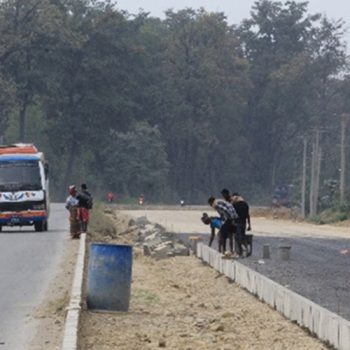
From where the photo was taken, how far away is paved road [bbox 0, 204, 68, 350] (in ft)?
61.8

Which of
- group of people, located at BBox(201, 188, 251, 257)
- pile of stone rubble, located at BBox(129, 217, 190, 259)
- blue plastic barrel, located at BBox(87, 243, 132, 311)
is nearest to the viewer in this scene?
blue plastic barrel, located at BBox(87, 243, 132, 311)

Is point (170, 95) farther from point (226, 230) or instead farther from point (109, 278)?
point (109, 278)

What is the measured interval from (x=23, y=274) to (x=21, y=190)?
21.0 m

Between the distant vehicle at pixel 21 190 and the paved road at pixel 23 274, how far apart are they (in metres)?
0.62

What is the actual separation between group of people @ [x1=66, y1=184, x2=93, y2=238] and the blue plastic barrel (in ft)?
71.3

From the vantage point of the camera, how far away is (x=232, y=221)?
31578 mm

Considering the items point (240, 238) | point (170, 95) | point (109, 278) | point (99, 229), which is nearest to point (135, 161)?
point (170, 95)

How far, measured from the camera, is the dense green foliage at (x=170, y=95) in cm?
11775

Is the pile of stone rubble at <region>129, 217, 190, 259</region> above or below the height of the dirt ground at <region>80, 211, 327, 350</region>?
above

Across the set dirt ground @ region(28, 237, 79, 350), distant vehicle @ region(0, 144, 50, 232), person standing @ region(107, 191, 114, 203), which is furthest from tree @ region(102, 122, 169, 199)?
dirt ground @ region(28, 237, 79, 350)

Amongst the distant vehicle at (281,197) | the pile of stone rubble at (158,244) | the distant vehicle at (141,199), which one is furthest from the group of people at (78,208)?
the distant vehicle at (141,199)

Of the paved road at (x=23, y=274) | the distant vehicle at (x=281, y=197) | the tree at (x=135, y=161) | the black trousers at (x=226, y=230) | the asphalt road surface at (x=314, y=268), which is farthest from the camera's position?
the tree at (x=135, y=161)

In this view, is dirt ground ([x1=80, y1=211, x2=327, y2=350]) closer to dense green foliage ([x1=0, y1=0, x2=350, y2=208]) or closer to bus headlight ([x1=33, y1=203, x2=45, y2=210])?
bus headlight ([x1=33, y1=203, x2=45, y2=210])

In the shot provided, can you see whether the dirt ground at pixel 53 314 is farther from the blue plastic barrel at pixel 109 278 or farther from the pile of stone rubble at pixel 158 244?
the pile of stone rubble at pixel 158 244
